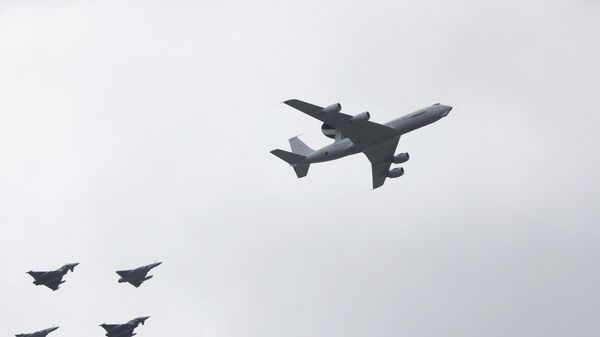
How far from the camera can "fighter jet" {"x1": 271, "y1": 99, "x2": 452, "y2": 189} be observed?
394 ft

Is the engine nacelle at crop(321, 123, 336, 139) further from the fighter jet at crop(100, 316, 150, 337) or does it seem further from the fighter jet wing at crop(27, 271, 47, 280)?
the fighter jet wing at crop(27, 271, 47, 280)

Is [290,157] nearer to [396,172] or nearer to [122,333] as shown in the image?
[396,172]

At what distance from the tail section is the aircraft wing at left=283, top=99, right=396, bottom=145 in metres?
7.15

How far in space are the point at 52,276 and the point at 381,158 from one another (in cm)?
4599

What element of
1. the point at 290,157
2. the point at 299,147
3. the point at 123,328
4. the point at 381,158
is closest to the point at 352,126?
the point at 290,157

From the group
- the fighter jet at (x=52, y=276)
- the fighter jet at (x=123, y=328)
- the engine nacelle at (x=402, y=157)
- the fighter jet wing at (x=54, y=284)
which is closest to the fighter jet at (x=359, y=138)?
the engine nacelle at (x=402, y=157)

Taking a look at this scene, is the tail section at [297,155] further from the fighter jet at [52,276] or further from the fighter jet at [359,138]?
the fighter jet at [52,276]

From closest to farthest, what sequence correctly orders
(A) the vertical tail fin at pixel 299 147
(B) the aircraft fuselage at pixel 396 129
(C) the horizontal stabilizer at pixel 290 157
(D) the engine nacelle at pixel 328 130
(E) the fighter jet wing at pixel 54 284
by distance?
(B) the aircraft fuselage at pixel 396 129 → (D) the engine nacelle at pixel 328 130 → (C) the horizontal stabilizer at pixel 290 157 → (A) the vertical tail fin at pixel 299 147 → (E) the fighter jet wing at pixel 54 284

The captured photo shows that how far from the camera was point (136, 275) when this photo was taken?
450 feet

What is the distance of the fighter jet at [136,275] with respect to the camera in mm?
136500

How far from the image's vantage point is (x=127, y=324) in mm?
137500

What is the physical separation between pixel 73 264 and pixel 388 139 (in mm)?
45725

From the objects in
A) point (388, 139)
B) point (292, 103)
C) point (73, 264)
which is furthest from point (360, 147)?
Answer: point (73, 264)

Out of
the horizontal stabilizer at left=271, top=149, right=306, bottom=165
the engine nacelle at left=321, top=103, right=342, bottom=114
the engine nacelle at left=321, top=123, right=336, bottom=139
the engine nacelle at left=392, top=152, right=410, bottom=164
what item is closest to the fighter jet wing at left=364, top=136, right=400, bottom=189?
the engine nacelle at left=392, top=152, right=410, bottom=164
